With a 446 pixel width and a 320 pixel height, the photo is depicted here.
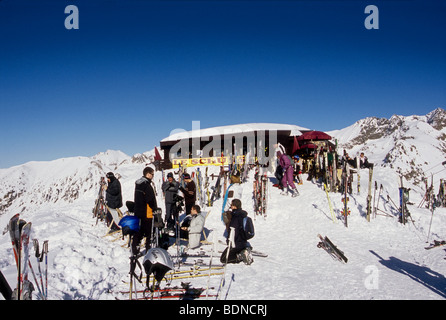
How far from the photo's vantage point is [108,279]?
207 inches

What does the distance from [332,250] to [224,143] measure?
22.3 m

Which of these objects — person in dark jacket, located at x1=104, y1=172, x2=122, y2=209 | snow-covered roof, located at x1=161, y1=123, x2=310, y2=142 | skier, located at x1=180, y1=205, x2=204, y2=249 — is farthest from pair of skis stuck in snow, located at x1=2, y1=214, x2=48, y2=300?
snow-covered roof, located at x1=161, y1=123, x2=310, y2=142

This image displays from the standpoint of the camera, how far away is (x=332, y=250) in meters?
6.88

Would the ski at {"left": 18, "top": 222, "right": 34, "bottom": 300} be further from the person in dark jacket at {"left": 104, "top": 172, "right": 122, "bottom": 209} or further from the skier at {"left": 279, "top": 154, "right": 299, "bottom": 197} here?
the skier at {"left": 279, "top": 154, "right": 299, "bottom": 197}

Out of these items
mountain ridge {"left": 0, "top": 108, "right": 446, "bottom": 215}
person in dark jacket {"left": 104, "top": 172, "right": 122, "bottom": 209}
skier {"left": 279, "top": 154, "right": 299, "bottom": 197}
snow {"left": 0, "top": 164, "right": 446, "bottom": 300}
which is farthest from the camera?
mountain ridge {"left": 0, "top": 108, "right": 446, "bottom": 215}

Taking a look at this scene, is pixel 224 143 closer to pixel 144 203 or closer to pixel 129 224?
pixel 144 203

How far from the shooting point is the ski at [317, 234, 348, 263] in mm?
6348

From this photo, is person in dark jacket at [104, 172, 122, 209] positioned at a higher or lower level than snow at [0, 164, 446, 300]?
higher

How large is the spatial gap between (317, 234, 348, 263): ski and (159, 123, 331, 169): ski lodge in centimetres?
1581

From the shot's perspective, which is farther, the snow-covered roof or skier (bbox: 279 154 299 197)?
the snow-covered roof

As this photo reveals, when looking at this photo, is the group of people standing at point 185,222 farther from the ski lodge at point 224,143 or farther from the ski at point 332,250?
the ski lodge at point 224,143
